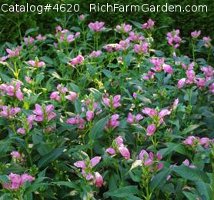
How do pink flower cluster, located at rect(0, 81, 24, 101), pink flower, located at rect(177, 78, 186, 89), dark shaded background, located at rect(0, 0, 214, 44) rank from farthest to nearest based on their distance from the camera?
dark shaded background, located at rect(0, 0, 214, 44) < pink flower, located at rect(177, 78, 186, 89) < pink flower cluster, located at rect(0, 81, 24, 101)

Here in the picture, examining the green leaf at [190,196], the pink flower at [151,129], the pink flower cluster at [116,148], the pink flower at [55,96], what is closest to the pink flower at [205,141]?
the pink flower at [151,129]

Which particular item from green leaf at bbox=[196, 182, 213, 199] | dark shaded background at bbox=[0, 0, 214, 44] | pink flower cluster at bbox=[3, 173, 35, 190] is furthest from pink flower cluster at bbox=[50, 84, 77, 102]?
dark shaded background at bbox=[0, 0, 214, 44]

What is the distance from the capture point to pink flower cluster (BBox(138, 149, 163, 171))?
202cm

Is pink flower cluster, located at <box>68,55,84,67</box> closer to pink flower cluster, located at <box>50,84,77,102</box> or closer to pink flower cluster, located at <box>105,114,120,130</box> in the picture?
pink flower cluster, located at <box>50,84,77,102</box>

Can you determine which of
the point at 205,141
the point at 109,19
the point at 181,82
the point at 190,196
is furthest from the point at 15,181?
the point at 109,19

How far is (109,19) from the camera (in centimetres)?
468

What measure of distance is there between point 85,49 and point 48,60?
43 cm

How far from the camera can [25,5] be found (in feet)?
14.7

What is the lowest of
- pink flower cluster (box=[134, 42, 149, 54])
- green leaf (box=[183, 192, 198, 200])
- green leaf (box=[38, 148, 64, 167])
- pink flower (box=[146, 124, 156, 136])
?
green leaf (box=[38, 148, 64, 167])

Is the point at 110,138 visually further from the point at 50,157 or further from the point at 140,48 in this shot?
the point at 140,48

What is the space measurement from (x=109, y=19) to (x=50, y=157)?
252cm

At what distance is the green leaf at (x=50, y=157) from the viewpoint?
7.70ft

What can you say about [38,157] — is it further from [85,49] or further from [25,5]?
[25,5]

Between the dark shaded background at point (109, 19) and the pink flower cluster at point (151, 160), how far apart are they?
2.39 m
